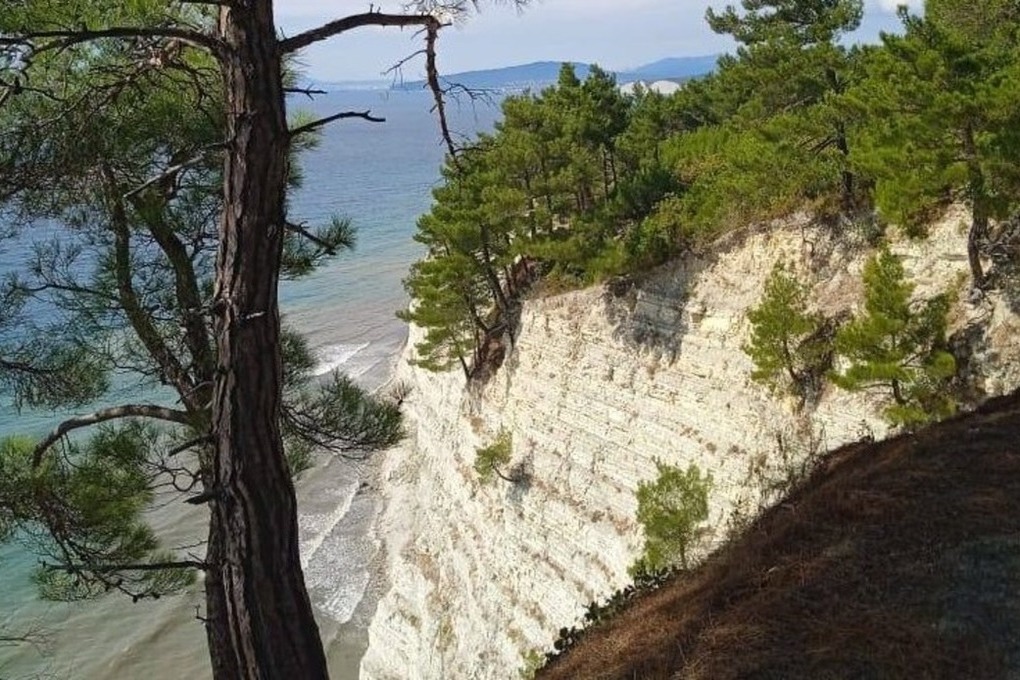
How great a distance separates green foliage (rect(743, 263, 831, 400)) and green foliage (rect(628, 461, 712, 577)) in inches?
108

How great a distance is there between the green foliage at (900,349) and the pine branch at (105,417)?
11.8 metres

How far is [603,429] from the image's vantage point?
21.4m

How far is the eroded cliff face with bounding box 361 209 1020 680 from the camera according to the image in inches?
663

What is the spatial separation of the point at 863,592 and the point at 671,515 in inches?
376

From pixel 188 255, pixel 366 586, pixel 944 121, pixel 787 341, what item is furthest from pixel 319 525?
pixel 188 255

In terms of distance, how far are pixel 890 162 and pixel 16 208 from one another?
13334mm

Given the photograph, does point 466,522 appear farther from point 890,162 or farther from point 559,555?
point 890,162

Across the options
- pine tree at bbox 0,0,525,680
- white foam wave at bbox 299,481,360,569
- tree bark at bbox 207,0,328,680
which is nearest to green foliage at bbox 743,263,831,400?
pine tree at bbox 0,0,525,680

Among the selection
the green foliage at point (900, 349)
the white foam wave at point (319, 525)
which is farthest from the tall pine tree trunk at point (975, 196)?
the white foam wave at point (319, 525)

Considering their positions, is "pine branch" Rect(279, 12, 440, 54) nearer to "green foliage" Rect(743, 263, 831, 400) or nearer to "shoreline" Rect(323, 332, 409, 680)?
"green foliage" Rect(743, 263, 831, 400)

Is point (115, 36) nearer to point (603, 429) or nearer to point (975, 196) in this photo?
point (975, 196)

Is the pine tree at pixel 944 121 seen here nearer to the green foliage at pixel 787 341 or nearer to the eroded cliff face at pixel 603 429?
the eroded cliff face at pixel 603 429

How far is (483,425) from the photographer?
26141 mm

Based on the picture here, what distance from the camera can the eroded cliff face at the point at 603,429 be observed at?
16828 millimetres
